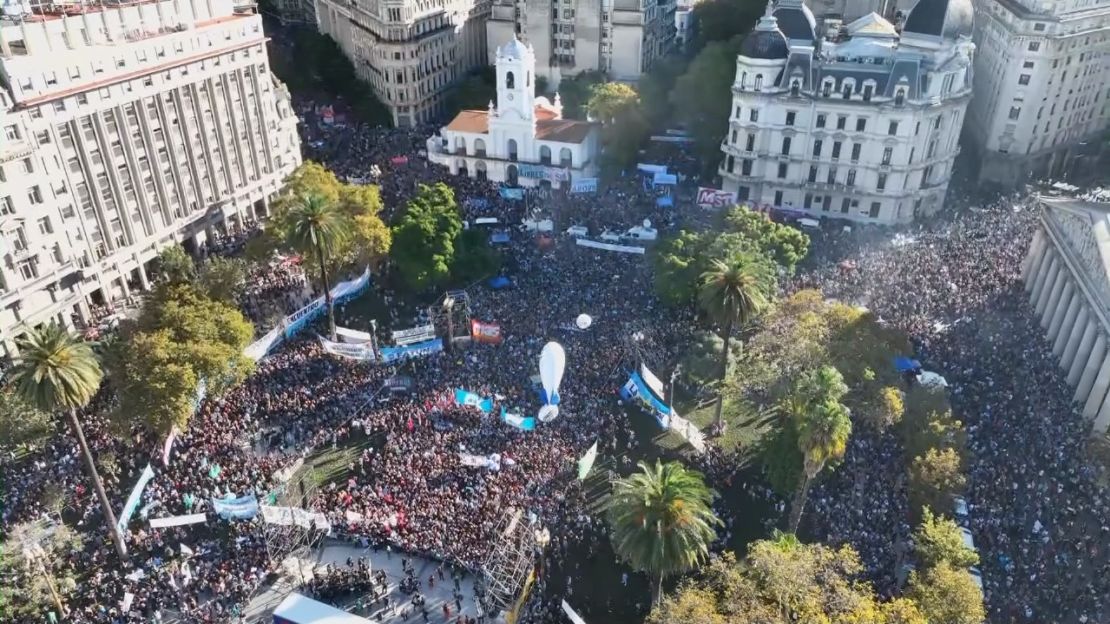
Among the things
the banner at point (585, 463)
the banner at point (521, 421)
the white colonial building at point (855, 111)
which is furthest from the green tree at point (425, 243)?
the white colonial building at point (855, 111)

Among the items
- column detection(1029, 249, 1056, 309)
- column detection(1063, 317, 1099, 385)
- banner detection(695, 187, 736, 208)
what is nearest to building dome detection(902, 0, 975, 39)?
banner detection(695, 187, 736, 208)

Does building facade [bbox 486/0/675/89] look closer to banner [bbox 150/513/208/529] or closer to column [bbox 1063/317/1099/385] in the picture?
column [bbox 1063/317/1099/385]

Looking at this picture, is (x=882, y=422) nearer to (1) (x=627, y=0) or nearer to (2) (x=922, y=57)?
(2) (x=922, y=57)

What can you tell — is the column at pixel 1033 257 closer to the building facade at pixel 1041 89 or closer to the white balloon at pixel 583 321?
the building facade at pixel 1041 89

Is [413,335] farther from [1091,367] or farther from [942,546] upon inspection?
[1091,367]

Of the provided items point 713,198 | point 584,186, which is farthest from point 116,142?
point 713,198

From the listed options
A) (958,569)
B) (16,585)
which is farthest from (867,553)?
(16,585)
